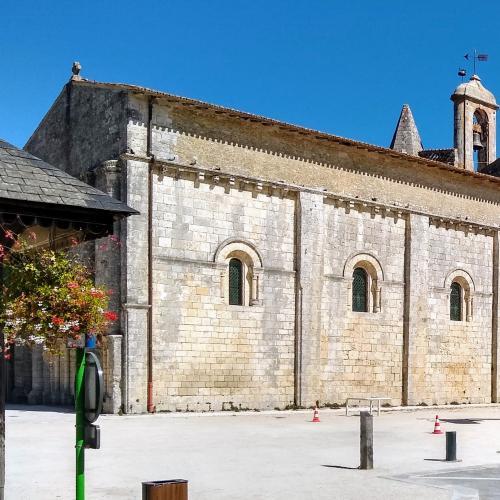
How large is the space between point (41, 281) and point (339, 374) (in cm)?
1822

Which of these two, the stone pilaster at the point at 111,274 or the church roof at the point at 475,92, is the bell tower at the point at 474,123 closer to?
the church roof at the point at 475,92

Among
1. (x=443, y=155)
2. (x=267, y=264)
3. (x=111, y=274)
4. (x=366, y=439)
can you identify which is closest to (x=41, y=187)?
(x=366, y=439)

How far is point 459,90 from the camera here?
34.4 meters

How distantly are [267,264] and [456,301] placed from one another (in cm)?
910

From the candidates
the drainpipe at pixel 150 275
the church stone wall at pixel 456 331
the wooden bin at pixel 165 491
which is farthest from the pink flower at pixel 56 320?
the church stone wall at pixel 456 331

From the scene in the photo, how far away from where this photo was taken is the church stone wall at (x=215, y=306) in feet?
67.6

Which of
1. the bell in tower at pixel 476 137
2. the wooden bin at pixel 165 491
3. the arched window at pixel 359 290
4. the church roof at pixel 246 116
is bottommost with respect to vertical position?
the wooden bin at pixel 165 491

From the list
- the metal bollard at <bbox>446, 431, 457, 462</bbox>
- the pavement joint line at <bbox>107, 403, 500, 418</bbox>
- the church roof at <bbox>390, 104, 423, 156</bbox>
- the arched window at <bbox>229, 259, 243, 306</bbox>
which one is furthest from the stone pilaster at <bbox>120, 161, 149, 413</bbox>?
the church roof at <bbox>390, 104, 423, 156</bbox>

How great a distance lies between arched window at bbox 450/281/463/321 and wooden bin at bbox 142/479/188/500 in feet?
75.3

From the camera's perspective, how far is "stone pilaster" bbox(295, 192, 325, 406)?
912 inches

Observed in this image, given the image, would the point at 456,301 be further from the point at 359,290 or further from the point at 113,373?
the point at 113,373

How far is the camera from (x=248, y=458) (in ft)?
41.2

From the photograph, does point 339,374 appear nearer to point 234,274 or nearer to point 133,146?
point 234,274

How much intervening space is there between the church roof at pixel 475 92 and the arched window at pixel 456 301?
32.8 feet
